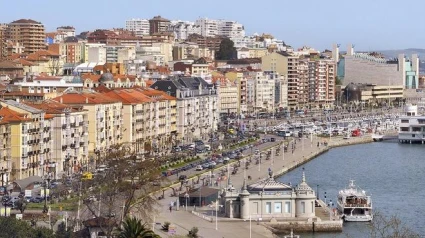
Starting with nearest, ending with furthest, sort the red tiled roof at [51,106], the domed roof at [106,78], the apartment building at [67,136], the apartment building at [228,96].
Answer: the apartment building at [67,136] → the red tiled roof at [51,106] → the domed roof at [106,78] → the apartment building at [228,96]

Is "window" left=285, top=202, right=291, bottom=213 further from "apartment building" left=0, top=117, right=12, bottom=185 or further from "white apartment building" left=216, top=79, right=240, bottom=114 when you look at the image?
"white apartment building" left=216, top=79, right=240, bottom=114

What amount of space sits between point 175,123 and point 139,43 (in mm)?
47455

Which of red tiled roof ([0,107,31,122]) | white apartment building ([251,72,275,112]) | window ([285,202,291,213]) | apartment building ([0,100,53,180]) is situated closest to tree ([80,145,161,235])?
window ([285,202,291,213])

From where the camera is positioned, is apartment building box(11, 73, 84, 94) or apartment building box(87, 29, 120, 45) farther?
apartment building box(87, 29, 120, 45)

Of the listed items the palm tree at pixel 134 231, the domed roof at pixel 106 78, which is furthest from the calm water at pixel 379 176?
the domed roof at pixel 106 78

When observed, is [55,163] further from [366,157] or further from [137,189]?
[366,157]

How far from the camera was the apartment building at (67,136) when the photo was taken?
141 feet

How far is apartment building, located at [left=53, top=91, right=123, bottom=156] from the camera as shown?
1854 inches

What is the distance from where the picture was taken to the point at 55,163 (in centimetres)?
4234

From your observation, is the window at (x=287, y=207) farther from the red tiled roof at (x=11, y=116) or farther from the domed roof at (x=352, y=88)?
the domed roof at (x=352, y=88)

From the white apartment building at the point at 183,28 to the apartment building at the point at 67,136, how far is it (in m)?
92.4

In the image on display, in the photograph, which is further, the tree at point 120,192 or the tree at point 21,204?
the tree at point 21,204

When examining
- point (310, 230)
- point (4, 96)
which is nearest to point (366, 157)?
point (4, 96)

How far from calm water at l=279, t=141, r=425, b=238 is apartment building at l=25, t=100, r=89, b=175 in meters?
6.88
